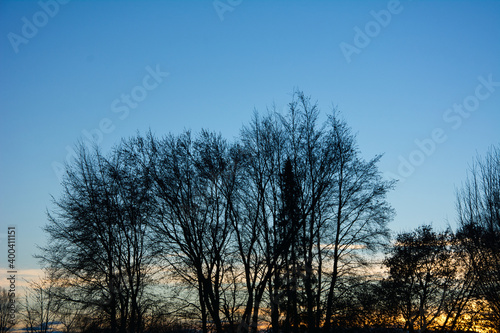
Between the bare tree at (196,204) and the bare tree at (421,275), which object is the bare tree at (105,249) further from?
the bare tree at (421,275)

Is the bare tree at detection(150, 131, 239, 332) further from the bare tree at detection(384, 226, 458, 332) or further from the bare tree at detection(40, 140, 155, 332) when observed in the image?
the bare tree at detection(384, 226, 458, 332)

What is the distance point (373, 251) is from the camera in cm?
2392

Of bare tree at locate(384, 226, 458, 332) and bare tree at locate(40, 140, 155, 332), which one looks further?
bare tree at locate(384, 226, 458, 332)

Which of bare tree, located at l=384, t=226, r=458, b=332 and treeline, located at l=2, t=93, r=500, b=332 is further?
bare tree, located at l=384, t=226, r=458, b=332

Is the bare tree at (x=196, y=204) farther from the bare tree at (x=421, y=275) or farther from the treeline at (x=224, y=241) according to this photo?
the bare tree at (x=421, y=275)

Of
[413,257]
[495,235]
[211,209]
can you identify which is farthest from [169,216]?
[413,257]

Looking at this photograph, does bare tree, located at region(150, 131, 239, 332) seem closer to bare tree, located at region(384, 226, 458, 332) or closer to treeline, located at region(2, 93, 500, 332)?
treeline, located at region(2, 93, 500, 332)

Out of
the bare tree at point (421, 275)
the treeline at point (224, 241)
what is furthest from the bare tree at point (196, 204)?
the bare tree at point (421, 275)

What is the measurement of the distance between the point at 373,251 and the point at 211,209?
9803 mm

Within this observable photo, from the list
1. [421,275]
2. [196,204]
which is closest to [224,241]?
[196,204]

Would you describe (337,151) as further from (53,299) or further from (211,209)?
(53,299)

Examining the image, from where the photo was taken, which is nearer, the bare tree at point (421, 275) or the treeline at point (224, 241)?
the treeline at point (224, 241)

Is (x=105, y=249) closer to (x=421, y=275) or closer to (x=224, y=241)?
(x=224, y=241)

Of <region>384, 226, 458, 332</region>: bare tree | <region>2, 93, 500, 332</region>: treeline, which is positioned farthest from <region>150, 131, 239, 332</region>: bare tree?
<region>384, 226, 458, 332</region>: bare tree
